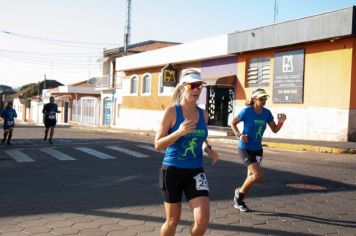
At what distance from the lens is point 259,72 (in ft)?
76.8

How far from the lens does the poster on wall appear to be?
2089 centimetres

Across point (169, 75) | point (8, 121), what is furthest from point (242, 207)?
point (169, 75)

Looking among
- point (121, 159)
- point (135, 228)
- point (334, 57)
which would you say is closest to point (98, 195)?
point (135, 228)

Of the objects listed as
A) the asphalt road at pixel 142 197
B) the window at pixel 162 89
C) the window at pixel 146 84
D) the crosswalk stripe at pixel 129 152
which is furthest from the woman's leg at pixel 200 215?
the window at pixel 146 84

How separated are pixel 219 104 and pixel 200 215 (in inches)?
930

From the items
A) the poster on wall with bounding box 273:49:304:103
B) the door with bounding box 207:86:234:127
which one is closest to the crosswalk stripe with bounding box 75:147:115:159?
the poster on wall with bounding box 273:49:304:103

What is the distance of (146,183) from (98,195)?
1.47 meters

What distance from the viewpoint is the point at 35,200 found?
7320 millimetres

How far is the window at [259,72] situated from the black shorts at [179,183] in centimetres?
1914

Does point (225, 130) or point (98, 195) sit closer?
point (98, 195)

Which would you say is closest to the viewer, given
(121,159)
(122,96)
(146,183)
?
(146,183)

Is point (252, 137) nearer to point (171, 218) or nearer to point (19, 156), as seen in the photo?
point (171, 218)

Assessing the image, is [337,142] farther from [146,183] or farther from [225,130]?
[146,183]

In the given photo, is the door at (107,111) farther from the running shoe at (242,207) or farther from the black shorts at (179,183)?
the black shorts at (179,183)
